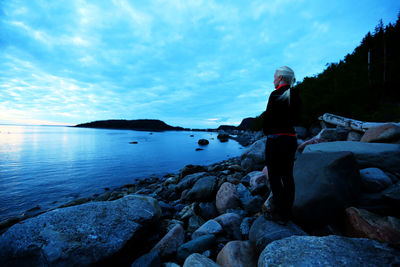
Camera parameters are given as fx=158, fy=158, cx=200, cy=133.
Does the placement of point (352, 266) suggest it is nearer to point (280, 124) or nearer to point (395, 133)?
point (280, 124)

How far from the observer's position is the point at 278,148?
9.17 feet

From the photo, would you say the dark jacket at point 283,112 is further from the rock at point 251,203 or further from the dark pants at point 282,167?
the rock at point 251,203

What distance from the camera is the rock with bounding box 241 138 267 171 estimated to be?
8.62 meters

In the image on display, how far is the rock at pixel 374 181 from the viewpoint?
11.8 ft

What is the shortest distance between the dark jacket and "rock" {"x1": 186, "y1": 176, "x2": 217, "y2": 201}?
154 inches

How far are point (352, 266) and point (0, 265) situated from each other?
5203mm

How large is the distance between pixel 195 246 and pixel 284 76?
12.2 ft

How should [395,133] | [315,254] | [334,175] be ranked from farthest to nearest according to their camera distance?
1. [395,133]
2. [334,175]
3. [315,254]

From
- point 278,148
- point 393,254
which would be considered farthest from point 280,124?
point 393,254

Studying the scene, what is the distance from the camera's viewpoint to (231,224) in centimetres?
379

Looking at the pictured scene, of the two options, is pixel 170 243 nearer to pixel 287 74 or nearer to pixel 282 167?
pixel 282 167

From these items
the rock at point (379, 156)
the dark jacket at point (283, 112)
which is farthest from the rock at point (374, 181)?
the dark jacket at point (283, 112)

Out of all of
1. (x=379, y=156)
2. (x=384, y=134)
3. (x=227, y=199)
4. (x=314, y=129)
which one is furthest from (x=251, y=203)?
(x=314, y=129)

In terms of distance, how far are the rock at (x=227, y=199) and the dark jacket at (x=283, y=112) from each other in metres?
2.98
